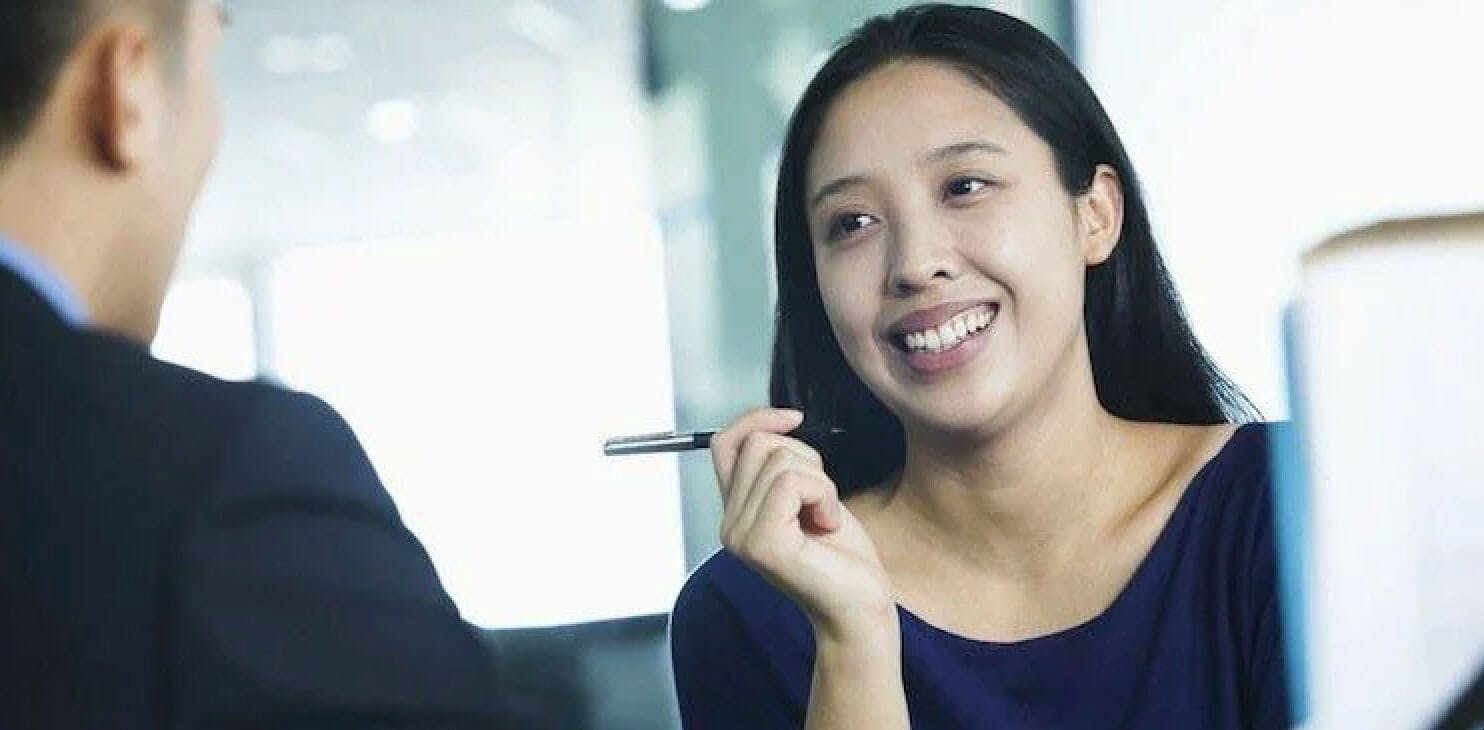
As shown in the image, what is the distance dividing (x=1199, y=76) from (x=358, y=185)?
0.48m

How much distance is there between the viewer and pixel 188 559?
42cm

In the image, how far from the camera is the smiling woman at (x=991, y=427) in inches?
30.6

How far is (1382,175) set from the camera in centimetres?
91

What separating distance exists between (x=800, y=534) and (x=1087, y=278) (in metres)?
0.26

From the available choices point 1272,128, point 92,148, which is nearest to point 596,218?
point 1272,128

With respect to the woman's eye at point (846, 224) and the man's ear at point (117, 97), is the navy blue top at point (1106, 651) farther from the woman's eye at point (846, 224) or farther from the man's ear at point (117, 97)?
the man's ear at point (117, 97)

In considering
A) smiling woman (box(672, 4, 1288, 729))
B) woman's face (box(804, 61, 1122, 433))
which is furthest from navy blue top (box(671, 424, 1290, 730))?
woman's face (box(804, 61, 1122, 433))

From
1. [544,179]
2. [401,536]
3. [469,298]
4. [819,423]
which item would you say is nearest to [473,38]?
[544,179]

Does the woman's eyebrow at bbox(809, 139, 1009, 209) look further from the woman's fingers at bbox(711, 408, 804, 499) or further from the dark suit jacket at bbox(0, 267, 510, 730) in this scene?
the dark suit jacket at bbox(0, 267, 510, 730)

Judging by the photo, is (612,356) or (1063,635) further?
(612,356)

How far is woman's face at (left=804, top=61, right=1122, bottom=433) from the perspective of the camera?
820mm

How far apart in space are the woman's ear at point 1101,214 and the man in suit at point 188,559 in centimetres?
49

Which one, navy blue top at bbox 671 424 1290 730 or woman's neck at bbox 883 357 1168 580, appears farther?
woman's neck at bbox 883 357 1168 580

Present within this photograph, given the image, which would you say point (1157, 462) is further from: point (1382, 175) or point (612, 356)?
point (612, 356)
